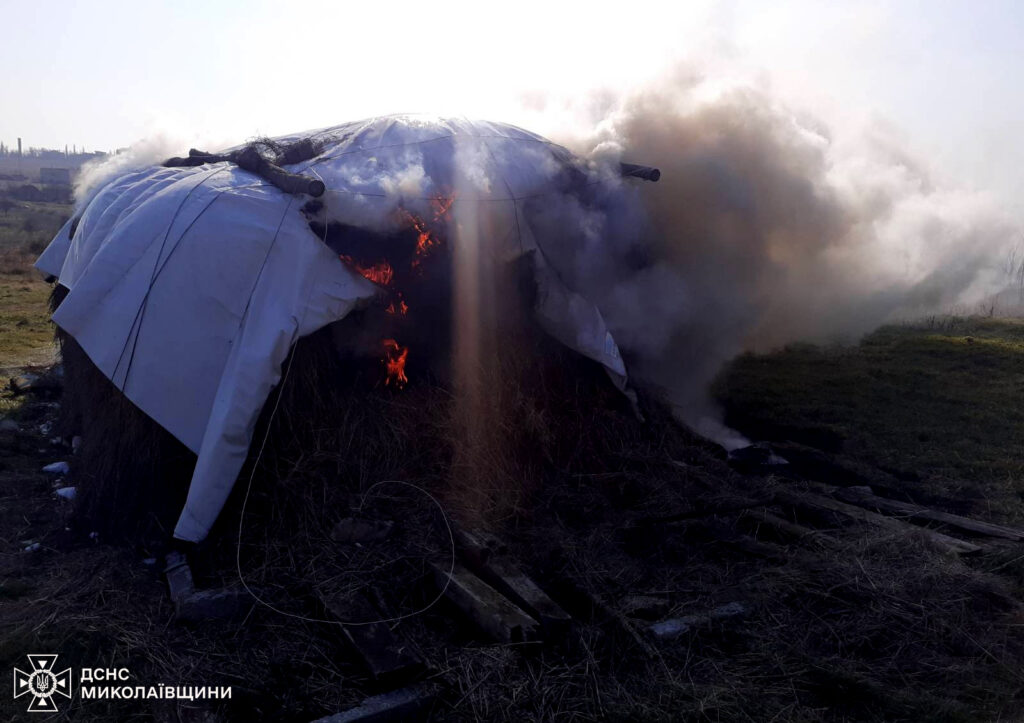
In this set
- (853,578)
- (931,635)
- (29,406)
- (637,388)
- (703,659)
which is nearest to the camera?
(703,659)

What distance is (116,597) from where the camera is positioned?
14.9 ft

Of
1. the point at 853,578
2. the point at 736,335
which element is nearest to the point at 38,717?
the point at 853,578

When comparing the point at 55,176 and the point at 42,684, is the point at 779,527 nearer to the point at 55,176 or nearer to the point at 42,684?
the point at 42,684

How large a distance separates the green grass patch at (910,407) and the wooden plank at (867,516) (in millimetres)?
1022

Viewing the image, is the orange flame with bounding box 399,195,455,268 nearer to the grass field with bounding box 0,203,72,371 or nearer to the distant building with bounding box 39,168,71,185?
the grass field with bounding box 0,203,72,371

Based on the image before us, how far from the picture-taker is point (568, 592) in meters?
4.63

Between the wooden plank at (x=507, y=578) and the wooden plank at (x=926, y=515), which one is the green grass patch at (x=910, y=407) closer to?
the wooden plank at (x=926, y=515)

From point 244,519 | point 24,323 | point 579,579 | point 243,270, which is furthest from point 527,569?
point 24,323

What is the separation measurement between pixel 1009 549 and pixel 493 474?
348 cm

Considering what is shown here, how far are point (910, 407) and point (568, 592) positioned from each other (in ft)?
20.0

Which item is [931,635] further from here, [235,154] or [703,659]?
[235,154]

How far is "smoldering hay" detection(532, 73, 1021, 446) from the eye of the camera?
24.6 feet

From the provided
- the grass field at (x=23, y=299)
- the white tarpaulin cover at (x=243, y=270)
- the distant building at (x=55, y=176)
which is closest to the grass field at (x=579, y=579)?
the white tarpaulin cover at (x=243, y=270)

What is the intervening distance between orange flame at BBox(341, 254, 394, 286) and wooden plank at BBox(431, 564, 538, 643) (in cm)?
226
